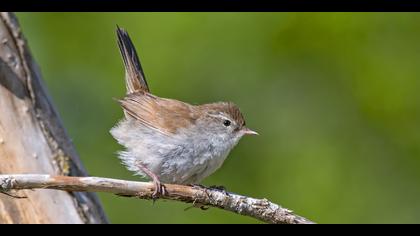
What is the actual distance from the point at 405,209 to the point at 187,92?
2.73 m

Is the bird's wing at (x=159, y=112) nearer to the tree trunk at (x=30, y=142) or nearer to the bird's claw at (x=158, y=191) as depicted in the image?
the tree trunk at (x=30, y=142)

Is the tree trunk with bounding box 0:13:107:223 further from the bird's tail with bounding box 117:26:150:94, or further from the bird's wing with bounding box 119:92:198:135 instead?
the bird's tail with bounding box 117:26:150:94

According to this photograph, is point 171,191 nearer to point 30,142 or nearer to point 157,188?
point 157,188

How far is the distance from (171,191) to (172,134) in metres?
0.84

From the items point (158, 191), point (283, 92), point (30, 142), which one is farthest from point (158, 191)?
point (283, 92)

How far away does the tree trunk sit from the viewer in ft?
19.5

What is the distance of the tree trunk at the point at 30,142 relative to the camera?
19.5 ft

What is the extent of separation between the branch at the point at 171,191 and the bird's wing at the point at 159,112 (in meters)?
0.85

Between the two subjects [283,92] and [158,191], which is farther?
[283,92]

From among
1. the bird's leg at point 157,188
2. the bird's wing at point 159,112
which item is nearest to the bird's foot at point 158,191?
the bird's leg at point 157,188

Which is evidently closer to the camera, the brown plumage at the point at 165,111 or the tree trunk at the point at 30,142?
the tree trunk at the point at 30,142

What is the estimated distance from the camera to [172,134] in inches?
241

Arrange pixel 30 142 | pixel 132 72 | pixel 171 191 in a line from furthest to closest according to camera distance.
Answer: pixel 132 72
pixel 30 142
pixel 171 191

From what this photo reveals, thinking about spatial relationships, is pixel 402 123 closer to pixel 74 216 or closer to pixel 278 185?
pixel 278 185
